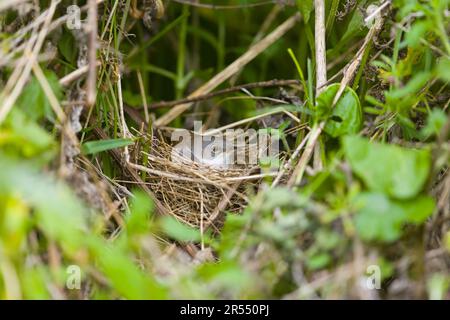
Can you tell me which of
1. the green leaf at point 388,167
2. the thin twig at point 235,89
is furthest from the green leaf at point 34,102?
the thin twig at point 235,89

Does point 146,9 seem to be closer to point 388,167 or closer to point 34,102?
point 34,102

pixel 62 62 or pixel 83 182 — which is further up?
pixel 62 62

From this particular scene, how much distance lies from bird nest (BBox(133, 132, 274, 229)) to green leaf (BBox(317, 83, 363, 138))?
233 millimetres

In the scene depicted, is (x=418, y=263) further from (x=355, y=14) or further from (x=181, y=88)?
(x=181, y=88)

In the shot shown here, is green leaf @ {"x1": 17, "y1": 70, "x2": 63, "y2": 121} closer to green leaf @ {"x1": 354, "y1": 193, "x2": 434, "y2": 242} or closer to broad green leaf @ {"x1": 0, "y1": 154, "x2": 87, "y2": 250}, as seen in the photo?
broad green leaf @ {"x1": 0, "y1": 154, "x2": 87, "y2": 250}

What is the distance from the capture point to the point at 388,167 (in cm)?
112

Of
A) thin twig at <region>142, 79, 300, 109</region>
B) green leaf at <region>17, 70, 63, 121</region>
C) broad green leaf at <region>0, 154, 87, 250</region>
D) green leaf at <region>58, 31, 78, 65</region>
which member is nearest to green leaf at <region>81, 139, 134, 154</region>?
green leaf at <region>17, 70, 63, 121</region>

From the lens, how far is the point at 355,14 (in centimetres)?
176

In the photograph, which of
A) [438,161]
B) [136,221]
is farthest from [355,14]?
[136,221]

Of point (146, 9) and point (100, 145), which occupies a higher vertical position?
point (146, 9)

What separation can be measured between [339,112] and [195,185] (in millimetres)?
474

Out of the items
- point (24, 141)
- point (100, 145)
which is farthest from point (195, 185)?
point (24, 141)

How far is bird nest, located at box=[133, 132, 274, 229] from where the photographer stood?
1703 millimetres

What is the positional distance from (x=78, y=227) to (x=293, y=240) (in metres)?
0.38
